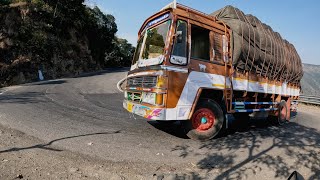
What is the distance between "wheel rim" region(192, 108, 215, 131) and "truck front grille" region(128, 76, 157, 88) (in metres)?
A: 1.48

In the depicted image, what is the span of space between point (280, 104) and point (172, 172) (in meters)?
7.81

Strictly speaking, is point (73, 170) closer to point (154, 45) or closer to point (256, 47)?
point (154, 45)

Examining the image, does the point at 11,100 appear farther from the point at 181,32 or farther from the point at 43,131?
the point at 181,32

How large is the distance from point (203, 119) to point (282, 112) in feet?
18.3

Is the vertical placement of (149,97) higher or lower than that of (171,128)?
higher

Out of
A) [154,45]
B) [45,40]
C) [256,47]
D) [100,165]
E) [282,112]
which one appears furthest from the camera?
[45,40]

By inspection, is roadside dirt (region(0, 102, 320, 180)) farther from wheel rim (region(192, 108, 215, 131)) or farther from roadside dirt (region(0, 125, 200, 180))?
wheel rim (region(192, 108, 215, 131))

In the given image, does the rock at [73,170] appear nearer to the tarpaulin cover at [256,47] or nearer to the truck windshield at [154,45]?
the truck windshield at [154,45]

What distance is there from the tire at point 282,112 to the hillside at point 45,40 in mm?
18298

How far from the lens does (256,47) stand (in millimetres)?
8695

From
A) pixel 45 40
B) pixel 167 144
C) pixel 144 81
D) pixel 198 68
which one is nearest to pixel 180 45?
pixel 198 68

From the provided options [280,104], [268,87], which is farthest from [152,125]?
[280,104]

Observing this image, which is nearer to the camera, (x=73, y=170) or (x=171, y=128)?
(x=73, y=170)

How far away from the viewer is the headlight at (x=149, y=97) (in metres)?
6.43
